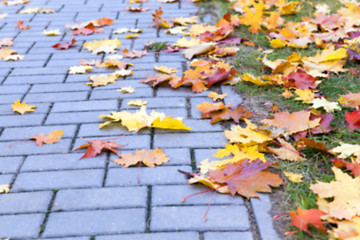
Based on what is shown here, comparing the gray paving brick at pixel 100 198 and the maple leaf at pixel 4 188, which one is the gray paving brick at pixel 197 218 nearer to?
the gray paving brick at pixel 100 198

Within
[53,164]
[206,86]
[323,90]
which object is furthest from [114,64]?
[323,90]

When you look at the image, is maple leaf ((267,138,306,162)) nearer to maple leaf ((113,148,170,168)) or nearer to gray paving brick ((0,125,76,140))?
maple leaf ((113,148,170,168))

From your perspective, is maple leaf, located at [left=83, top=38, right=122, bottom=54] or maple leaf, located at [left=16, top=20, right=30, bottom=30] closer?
maple leaf, located at [left=83, top=38, right=122, bottom=54]

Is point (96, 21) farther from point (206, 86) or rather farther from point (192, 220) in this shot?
point (192, 220)

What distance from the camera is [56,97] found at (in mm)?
2852

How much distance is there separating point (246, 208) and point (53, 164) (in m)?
1.05

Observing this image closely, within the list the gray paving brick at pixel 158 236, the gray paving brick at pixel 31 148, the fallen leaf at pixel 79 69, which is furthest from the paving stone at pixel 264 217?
the fallen leaf at pixel 79 69

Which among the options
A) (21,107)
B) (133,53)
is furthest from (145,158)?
(133,53)

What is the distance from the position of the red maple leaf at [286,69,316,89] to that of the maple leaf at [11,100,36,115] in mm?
1758

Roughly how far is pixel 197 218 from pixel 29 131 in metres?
1.28

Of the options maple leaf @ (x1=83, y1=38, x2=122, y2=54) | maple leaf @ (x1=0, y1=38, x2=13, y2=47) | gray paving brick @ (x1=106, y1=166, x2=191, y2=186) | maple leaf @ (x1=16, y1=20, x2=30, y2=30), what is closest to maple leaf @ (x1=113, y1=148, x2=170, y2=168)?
gray paving brick @ (x1=106, y1=166, x2=191, y2=186)

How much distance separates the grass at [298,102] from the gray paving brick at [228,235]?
0.15 m

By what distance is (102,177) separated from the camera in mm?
2049

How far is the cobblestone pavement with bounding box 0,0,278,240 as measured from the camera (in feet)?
5.67
